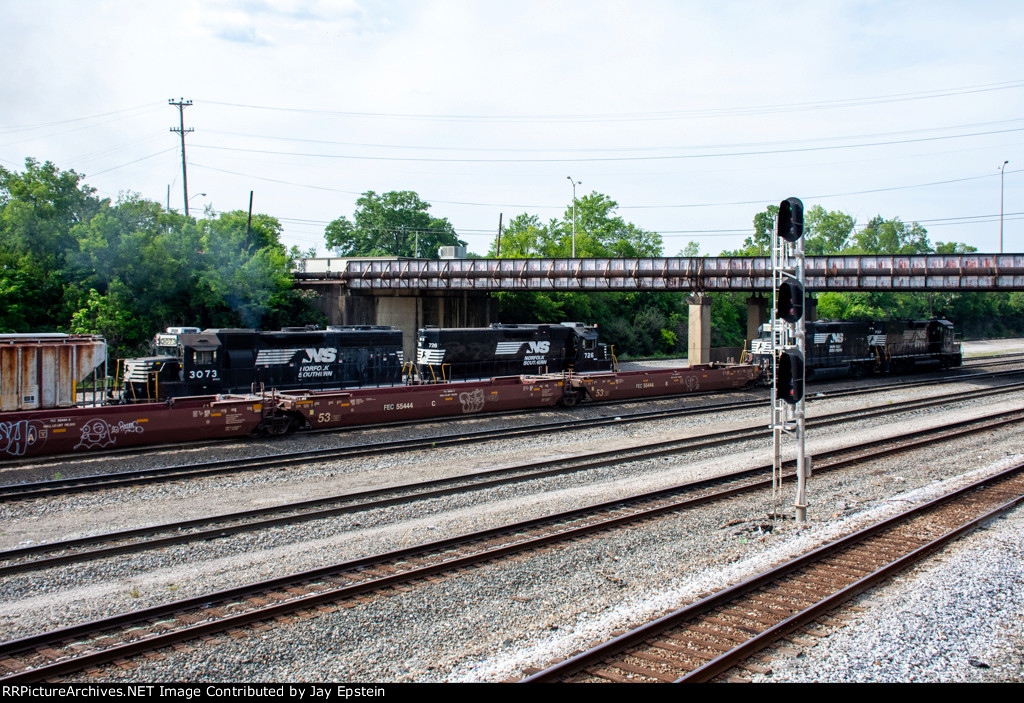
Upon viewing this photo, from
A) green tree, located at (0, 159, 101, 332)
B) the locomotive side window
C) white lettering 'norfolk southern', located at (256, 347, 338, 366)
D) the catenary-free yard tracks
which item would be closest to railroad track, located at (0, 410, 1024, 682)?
the catenary-free yard tracks

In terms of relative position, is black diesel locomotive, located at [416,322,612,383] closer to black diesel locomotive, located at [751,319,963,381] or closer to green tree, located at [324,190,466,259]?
black diesel locomotive, located at [751,319,963,381]

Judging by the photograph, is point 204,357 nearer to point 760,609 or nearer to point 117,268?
point 760,609

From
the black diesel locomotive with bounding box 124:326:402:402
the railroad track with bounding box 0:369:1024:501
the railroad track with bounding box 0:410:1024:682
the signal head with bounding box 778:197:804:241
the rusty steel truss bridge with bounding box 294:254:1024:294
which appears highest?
the rusty steel truss bridge with bounding box 294:254:1024:294

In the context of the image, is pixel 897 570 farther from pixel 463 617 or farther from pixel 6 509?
pixel 6 509

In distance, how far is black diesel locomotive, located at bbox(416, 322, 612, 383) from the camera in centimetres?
3002

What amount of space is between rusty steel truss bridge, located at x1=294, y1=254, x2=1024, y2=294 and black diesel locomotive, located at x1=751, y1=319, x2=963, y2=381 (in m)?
A: 3.15

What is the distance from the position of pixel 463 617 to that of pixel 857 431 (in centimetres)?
1821

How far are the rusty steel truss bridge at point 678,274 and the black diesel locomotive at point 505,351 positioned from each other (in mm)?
15067

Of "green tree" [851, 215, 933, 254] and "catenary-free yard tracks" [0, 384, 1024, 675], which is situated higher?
"green tree" [851, 215, 933, 254]

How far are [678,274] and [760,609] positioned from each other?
4134cm

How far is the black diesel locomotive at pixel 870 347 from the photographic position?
39.6 m

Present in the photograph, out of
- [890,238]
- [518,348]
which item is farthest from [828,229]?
[518,348]

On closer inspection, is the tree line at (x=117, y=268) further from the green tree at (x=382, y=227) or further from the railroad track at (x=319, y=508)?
the green tree at (x=382, y=227)

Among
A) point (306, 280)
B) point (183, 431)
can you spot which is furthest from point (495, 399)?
point (306, 280)
